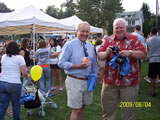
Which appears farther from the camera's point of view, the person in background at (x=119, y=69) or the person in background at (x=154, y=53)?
the person in background at (x=154, y=53)

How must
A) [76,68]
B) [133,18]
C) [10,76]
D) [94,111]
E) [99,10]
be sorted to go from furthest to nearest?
[133,18] → [99,10] → [94,111] → [10,76] → [76,68]

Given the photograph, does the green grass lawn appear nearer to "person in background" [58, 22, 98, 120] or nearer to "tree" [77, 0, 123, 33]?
"person in background" [58, 22, 98, 120]

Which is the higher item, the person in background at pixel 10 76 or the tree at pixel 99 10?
the tree at pixel 99 10

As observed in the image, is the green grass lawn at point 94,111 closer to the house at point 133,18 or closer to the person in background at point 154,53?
the person in background at point 154,53

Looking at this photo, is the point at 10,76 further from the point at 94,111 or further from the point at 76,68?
the point at 94,111

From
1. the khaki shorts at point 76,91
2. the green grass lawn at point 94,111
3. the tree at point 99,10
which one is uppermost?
the tree at point 99,10

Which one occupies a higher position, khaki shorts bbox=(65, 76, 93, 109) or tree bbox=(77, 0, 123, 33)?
tree bbox=(77, 0, 123, 33)

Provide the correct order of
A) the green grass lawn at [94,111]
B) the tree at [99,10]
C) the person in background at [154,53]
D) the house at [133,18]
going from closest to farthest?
the green grass lawn at [94,111], the person in background at [154,53], the tree at [99,10], the house at [133,18]

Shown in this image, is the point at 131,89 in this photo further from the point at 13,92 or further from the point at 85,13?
the point at 85,13

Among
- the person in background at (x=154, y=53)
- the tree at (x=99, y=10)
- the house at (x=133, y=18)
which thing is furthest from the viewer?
the house at (x=133, y=18)

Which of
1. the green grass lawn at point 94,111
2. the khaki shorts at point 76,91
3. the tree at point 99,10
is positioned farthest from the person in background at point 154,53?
the tree at point 99,10

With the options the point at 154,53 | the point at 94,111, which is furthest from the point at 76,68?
the point at 154,53

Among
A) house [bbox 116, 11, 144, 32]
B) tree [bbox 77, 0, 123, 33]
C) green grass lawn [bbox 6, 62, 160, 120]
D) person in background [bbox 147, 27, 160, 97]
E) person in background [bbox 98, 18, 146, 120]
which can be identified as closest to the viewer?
person in background [bbox 98, 18, 146, 120]

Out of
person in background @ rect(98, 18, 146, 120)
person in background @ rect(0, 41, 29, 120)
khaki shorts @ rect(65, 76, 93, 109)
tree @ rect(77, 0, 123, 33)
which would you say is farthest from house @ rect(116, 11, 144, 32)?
khaki shorts @ rect(65, 76, 93, 109)
